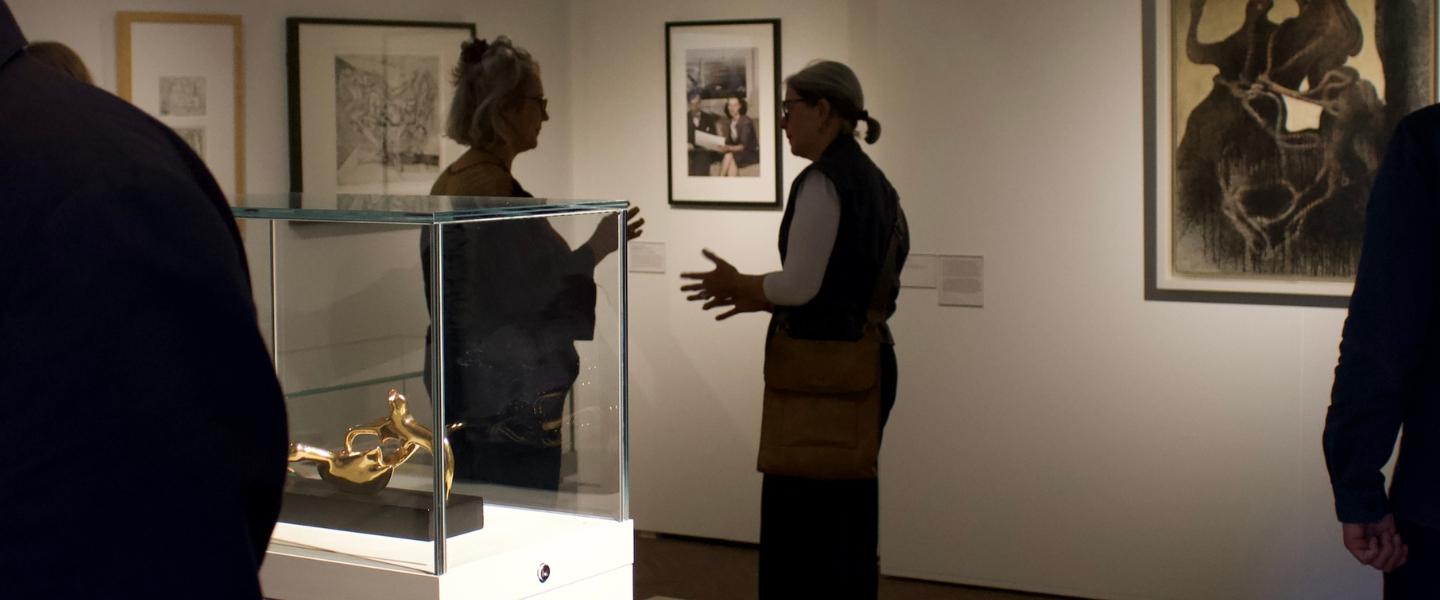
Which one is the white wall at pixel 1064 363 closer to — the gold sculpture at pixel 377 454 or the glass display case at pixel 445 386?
the glass display case at pixel 445 386

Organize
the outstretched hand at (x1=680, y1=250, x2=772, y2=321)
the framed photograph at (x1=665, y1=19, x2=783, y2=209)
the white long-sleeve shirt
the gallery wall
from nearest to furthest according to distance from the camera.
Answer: the white long-sleeve shirt, the outstretched hand at (x1=680, y1=250, x2=772, y2=321), the gallery wall, the framed photograph at (x1=665, y1=19, x2=783, y2=209)

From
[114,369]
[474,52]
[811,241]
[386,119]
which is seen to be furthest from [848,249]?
[114,369]

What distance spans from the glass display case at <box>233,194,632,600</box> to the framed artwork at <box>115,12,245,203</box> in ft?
7.34

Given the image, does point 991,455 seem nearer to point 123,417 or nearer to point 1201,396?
point 1201,396

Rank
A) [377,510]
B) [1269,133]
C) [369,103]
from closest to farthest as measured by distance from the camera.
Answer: [377,510], [1269,133], [369,103]

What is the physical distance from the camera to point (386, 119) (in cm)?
548

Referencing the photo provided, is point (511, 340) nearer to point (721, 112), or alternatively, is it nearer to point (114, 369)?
point (114, 369)

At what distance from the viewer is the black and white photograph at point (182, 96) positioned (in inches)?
189

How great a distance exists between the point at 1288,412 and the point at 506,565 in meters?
3.14

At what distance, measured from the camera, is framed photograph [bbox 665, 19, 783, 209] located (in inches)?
221

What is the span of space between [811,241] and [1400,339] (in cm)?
176

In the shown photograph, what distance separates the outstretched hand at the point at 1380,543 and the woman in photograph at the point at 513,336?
138 cm

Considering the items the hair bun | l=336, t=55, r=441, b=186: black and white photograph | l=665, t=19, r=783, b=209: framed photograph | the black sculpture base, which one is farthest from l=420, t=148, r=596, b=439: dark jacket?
l=665, t=19, r=783, b=209: framed photograph

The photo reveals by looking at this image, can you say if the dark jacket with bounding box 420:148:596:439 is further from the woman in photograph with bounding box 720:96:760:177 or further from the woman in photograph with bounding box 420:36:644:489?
the woman in photograph with bounding box 720:96:760:177
